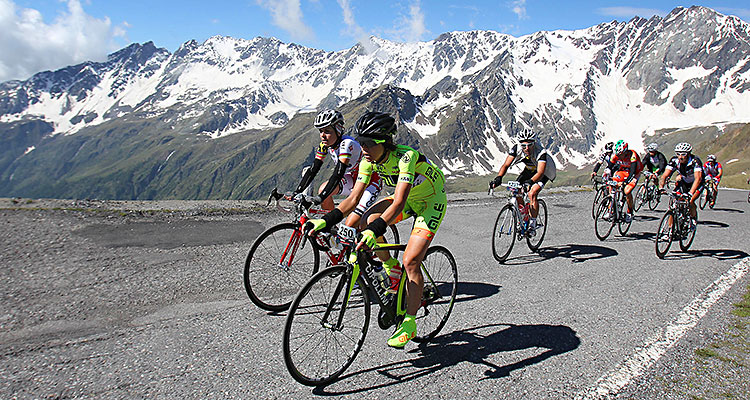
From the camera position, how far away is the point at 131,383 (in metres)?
4.64

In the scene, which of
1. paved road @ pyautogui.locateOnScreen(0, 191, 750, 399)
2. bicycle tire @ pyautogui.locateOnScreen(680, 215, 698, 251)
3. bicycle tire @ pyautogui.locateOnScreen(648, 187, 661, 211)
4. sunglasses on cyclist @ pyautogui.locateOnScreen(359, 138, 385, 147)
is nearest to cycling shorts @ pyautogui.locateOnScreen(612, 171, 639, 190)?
bicycle tire @ pyautogui.locateOnScreen(680, 215, 698, 251)

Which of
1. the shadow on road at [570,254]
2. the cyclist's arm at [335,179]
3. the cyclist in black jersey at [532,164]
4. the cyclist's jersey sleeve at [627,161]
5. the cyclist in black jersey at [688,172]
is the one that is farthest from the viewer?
the cyclist's jersey sleeve at [627,161]

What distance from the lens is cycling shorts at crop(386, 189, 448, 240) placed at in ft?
19.1

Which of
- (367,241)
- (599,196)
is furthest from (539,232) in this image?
(367,241)

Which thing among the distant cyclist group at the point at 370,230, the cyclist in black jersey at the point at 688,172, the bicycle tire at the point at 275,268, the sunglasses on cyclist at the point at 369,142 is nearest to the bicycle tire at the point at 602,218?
the cyclist in black jersey at the point at 688,172

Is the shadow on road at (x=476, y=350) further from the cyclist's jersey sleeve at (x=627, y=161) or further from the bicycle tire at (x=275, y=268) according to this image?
the cyclist's jersey sleeve at (x=627, y=161)

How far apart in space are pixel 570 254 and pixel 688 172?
581 cm

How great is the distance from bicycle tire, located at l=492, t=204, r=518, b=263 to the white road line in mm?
3713

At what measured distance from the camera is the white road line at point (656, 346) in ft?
16.3

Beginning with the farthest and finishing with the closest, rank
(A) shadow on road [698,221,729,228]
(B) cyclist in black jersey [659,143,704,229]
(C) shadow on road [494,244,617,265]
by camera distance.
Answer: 1. (A) shadow on road [698,221,729,228]
2. (B) cyclist in black jersey [659,143,704,229]
3. (C) shadow on road [494,244,617,265]

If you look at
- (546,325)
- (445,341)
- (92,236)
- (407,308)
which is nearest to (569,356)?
(546,325)

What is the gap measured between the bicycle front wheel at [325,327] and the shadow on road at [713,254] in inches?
381

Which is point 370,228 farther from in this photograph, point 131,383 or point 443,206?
point 131,383

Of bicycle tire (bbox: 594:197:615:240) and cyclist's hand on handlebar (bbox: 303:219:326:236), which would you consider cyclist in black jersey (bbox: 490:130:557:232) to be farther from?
cyclist's hand on handlebar (bbox: 303:219:326:236)
